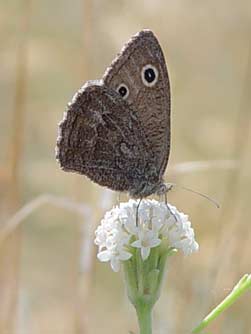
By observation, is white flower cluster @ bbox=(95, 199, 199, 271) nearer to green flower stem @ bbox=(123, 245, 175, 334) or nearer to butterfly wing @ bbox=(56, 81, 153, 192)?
green flower stem @ bbox=(123, 245, 175, 334)

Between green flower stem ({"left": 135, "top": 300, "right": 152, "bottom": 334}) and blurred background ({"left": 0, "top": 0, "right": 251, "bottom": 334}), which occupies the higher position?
blurred background ({"left": 0, "top": 0, "right": 251, "bottom": 334})

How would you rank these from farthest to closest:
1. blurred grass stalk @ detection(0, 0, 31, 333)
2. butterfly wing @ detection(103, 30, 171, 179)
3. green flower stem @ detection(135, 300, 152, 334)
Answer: blurred grass stalk @ detection(0, 0, 31, 333) → butterfly wing @ detection(103, 30, 171, 179) → green flower stem @ detection(135, 300, 152, 334)

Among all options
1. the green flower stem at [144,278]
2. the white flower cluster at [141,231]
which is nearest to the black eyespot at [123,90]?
the white flower cluster at [141,231]

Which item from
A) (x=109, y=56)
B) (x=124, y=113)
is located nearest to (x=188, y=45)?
(x=109, y=56)

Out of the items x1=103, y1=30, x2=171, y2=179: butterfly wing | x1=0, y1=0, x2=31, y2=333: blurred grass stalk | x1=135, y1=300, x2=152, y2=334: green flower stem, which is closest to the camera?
x1=135, y1=300, x2=152, y2=334: green flower stem

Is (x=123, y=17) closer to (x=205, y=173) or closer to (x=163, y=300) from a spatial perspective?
(x=205, y=173)

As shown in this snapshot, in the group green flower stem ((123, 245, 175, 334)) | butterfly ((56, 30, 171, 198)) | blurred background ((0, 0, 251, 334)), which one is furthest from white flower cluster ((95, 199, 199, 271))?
blurred background ((0, 0, 251, 334))

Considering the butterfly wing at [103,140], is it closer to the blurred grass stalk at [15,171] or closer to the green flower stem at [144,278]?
the green flower stem at [144,278]

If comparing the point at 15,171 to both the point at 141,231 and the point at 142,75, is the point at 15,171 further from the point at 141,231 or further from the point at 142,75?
the point at 141,231
